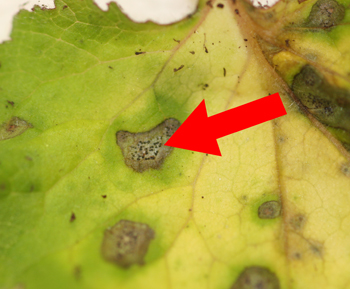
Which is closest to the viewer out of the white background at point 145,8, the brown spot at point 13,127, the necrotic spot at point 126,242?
the necrotic spot at point 126,242

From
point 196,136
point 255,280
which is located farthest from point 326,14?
point 255,280

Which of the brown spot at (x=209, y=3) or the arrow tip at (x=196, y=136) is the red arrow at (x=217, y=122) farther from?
the brown spot at (x=209, y=3)

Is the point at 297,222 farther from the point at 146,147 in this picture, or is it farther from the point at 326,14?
the point at 326,14

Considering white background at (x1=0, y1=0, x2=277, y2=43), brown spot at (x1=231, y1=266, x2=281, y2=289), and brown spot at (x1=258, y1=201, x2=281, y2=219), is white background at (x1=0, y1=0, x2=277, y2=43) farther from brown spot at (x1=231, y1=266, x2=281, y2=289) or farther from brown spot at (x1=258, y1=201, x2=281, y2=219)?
brown spot at (x1=231, y1=266, x2=281, y2=289)

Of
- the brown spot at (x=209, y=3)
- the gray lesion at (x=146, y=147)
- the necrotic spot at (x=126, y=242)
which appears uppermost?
the brown spot at (x=209, y=3)

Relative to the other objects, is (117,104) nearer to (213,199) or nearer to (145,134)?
(145,134)

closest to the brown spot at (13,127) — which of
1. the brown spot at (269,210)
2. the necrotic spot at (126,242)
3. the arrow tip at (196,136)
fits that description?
the necrotic spot at (126,242)
